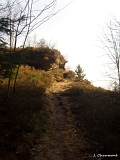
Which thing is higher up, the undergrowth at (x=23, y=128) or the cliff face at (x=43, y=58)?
the cliff face at (x=43, y=58)

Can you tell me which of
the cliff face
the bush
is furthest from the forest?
the bush

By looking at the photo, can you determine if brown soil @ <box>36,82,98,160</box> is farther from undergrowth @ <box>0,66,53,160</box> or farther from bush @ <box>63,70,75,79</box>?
bush @ <box>63,70,75,79</box>

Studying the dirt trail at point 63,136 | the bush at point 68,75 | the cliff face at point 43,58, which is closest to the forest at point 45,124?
the dirt trail at point 63,136

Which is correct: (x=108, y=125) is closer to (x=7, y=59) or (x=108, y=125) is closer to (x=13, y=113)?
(x=13, y=113)

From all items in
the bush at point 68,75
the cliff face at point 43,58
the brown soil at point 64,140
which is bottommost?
the brown soil at point 64,140

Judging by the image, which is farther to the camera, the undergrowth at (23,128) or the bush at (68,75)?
the bush at (68,75)

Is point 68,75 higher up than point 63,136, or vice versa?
point 68,75

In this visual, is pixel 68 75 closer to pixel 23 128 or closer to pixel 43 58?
pixel 43 58

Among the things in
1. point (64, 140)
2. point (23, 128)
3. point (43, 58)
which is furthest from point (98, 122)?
point (43, 58)

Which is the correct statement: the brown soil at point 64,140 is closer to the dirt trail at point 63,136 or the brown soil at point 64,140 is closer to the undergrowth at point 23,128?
the dirt trail at point 63,136

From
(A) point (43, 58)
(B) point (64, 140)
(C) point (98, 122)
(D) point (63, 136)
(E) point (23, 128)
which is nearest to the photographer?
(E) point (23, 128)

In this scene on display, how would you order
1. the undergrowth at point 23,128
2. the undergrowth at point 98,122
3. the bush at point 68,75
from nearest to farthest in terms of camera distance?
the undergrowth at point 23,128, the undergrowth at point 98,122, the bush at point 68,75

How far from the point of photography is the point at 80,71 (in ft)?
116

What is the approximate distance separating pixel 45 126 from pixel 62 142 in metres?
1.30
